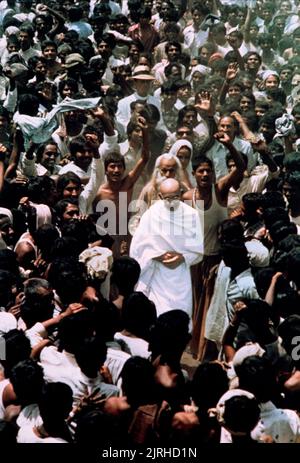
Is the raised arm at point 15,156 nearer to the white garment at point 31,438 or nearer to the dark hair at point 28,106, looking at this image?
the dark hair at point 28,106

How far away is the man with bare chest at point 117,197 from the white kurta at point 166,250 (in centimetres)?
89

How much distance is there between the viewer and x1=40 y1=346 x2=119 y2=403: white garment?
762 cm

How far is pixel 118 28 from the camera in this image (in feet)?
57.2

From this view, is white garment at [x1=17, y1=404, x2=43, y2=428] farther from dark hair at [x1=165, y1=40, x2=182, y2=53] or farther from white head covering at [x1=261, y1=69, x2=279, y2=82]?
dark hair at [x1=165, y1=40, x2=182, y2=53]

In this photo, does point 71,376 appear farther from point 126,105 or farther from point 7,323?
point 126,105

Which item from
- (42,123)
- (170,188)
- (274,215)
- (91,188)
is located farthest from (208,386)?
(42,123)

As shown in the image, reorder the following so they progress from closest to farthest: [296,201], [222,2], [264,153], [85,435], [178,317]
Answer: [85,435]
[178,317]
[296,201]
[264,153]
[222,2]

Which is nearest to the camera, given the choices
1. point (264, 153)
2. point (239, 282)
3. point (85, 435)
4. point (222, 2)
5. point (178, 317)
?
point (85, 435)

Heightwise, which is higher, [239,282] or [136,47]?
[136,47]

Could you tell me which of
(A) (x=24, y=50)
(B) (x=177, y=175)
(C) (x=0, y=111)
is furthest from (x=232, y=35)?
(B) (x=177, y=175)

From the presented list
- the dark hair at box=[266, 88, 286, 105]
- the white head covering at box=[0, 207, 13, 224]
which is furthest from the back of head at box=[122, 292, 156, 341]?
the dark hair at box=[266, 88, 286, 105]
